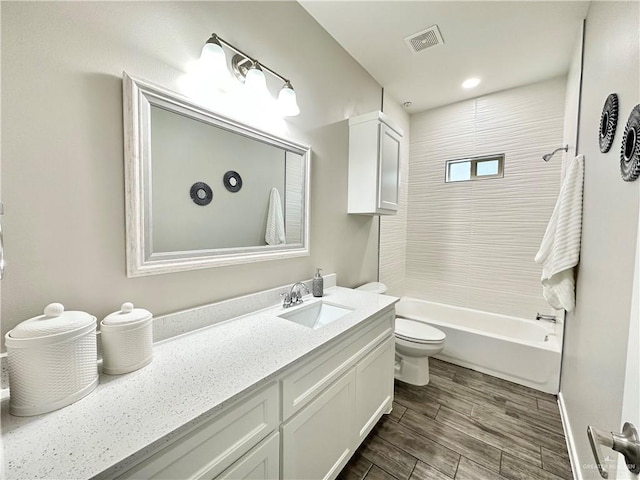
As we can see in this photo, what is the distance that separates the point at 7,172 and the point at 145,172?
0.34 metres

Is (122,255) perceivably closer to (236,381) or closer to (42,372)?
(42,372)

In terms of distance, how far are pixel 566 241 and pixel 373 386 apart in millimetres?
1437

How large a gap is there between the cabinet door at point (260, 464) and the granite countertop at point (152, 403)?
8.5 inches

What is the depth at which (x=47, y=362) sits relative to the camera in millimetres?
637

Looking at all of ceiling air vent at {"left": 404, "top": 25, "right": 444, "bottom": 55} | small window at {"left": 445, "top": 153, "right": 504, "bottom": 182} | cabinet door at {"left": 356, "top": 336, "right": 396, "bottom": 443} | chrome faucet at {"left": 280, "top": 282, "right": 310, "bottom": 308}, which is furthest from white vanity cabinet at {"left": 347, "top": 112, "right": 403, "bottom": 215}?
small window at {"left": 445, "top": 153, "right": 504, "bottom": 182}

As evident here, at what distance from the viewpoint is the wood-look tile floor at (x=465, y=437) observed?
1.37 meters

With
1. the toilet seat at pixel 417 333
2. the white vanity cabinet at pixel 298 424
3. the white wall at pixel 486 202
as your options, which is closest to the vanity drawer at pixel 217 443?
the white vanity cabinet at pixel 298 424

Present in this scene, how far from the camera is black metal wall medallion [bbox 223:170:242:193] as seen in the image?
129cm

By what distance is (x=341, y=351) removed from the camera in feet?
3.86

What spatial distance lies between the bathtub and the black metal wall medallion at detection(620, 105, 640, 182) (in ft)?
5.96

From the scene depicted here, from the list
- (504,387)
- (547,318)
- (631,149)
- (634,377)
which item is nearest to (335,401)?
(634,377)

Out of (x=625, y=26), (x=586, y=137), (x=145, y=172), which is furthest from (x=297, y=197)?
(x=586, y=137)

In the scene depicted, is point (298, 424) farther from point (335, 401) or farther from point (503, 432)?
point (503, 432)

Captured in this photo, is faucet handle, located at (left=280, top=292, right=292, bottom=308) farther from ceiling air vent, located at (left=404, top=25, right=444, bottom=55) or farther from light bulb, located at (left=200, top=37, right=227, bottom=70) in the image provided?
ceiling air vent, located at (left=404, top=25, right=444, bottom=55)
